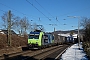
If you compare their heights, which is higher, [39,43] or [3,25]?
[3,25]

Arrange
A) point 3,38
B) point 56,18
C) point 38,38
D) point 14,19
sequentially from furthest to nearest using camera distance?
point 14,19 < point 56,18 < point 3,38 < point 38,38

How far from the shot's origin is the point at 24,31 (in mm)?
61062

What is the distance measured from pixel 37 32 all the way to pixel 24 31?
2684 centimetres

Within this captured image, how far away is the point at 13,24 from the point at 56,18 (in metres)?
14.1

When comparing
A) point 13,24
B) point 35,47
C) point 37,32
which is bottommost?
point 35,47

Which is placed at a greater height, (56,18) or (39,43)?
(56,18)

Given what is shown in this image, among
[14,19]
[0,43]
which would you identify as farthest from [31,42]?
[14,19]

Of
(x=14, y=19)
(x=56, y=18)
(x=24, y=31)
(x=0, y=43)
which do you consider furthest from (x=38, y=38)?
(x=24, y=31)

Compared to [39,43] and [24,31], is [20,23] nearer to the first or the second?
[24,31]

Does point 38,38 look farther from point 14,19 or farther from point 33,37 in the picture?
point 14,19

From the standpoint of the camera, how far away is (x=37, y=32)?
114 feet

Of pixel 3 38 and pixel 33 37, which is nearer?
pixel 33 37

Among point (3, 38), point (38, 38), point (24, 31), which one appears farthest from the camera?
point (24, 31)

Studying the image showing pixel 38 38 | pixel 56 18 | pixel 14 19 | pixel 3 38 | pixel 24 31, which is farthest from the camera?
pixel 24 31
